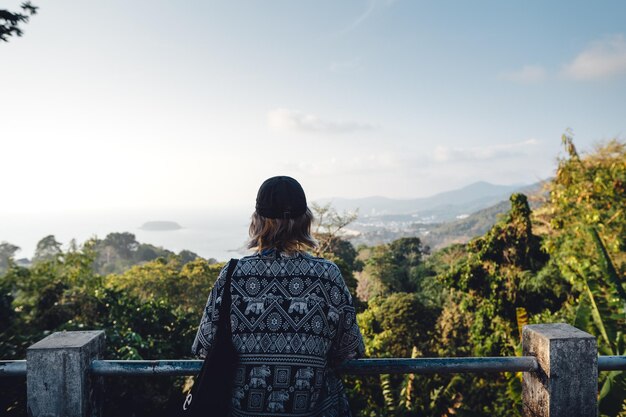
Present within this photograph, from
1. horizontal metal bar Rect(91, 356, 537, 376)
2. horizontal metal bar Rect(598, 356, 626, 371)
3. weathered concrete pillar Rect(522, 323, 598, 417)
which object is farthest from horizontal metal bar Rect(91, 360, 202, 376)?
horizontal metal bar Rect(598, 356, 626, 371)

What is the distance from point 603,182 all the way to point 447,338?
8.32m

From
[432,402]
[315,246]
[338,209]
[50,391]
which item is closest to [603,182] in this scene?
[432,402]

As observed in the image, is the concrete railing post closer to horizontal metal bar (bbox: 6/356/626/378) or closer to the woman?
horizontal metal bar (bbox: 6/356/626/378)

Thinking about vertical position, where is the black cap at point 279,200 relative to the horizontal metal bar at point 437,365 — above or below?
above

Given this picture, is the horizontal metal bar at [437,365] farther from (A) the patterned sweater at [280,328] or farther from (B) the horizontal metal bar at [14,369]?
(B) the horizontal metal bar at [14,369]

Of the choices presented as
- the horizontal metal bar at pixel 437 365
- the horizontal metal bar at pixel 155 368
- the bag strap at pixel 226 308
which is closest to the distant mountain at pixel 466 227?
the horizontal metal bar at pixel 437 365

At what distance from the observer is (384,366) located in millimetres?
2203

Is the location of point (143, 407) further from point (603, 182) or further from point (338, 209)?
point (338, 209)

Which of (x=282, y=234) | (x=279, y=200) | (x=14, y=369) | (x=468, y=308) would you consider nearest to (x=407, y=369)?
(x=282, y=234)

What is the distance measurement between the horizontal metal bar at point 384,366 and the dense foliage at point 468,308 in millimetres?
2388

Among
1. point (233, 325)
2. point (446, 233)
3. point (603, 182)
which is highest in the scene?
point (603, 182)

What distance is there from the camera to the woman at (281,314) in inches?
66.1

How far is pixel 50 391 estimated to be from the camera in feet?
7.36

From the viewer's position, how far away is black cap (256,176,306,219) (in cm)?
178
